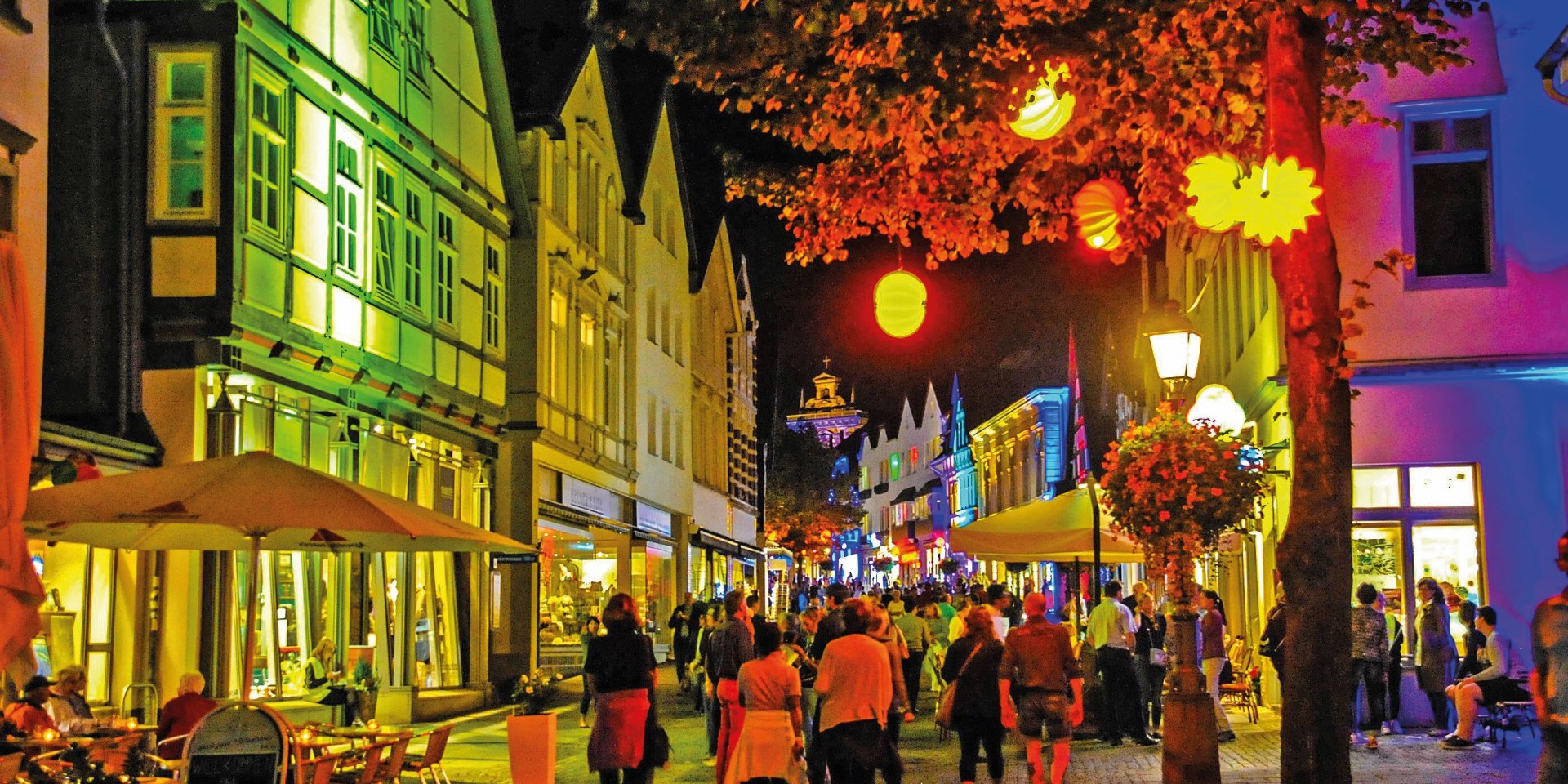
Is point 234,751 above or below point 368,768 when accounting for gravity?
above

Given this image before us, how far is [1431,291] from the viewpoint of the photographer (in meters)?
19.6

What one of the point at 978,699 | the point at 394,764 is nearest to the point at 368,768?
the point at 394,764

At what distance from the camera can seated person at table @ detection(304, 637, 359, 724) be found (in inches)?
722

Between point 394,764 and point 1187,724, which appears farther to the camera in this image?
point 1187,724

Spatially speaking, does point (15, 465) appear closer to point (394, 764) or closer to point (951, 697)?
point (394, 764)

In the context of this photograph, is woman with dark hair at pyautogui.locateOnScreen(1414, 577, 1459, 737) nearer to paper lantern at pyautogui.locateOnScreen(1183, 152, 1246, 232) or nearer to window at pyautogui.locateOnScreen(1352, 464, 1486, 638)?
window at pyautogui.locateOnScreen(1352, 464, 1486, 638)

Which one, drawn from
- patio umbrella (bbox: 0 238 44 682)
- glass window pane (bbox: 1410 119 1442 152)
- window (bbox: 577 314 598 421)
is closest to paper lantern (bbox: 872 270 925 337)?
patio umbrella (bbox: 0 238 44 682)

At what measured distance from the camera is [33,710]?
1199 cm

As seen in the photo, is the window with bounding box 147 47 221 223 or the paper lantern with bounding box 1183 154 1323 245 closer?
the paper lantern with bounding box 1183 154 1323 245

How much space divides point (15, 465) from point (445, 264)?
16.0 meters

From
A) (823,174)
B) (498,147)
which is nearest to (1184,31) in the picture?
(823,174)

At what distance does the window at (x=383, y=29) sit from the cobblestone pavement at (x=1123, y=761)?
8.90 meters

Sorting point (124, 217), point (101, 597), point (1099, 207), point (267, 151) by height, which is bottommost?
point (101, 597)

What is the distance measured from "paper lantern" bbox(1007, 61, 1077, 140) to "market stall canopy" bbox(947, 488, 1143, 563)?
9.12 meters
